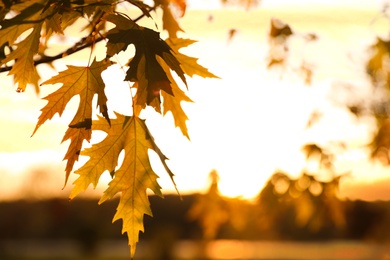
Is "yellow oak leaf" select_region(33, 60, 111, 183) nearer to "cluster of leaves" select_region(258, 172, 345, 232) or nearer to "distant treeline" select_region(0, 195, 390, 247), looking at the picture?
"cluster of leaves" select_region(258, 172, 345, 232)

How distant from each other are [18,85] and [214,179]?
2.27 meters

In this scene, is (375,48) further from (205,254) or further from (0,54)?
(205,254)

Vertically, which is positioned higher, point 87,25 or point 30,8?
point 87,25

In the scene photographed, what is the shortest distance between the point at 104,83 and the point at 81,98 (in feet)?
0.18

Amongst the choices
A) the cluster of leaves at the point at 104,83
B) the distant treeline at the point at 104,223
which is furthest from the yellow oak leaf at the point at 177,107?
the distant treeline at the point at 104,223

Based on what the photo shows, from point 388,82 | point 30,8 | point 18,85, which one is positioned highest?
point 388,82

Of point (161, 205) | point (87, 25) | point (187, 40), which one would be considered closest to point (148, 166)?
point (187, 40)

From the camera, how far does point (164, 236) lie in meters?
19.7

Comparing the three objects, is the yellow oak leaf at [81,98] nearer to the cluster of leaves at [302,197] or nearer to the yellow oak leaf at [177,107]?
the yellow oak leaf at [177,107]

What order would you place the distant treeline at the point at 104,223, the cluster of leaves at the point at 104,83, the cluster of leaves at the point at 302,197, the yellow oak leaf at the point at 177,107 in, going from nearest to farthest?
the cluster of leaves at the point at 104,83
the yellow oak leaf at the point at 177,107
the cluster of leaves at the point at 302,197
the distant treeline at the point at 104,223

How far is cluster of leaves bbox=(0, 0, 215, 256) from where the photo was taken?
3.85 feet

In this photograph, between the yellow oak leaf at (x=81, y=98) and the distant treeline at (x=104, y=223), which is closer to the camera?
the yellow oak leaf at (x=81, y=98)

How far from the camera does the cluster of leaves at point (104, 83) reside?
1175mm

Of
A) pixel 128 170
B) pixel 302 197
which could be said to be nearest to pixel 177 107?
pixel 128 170
